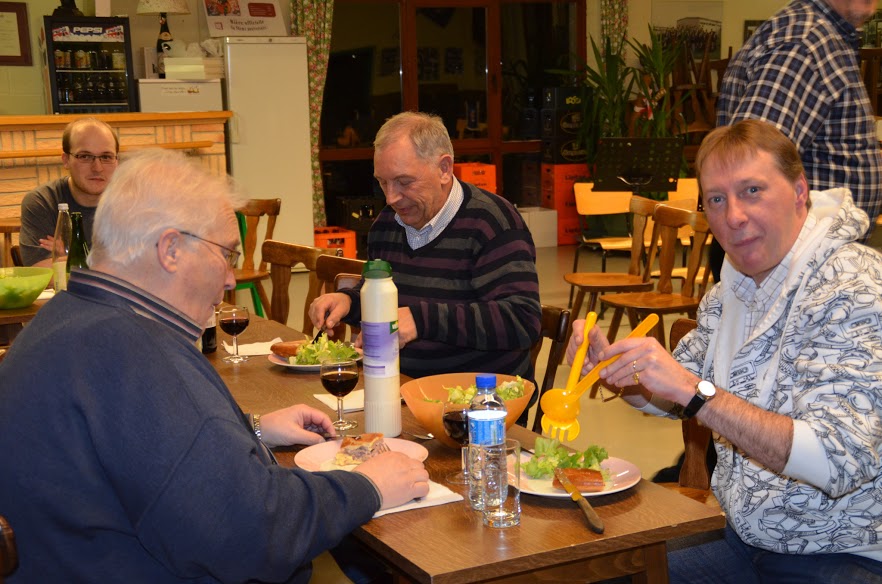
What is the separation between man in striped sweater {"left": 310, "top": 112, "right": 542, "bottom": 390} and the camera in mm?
2767

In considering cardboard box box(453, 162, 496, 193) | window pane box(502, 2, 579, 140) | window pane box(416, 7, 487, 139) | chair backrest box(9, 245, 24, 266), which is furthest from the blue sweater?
window pane box(502, 2, 579, 140)

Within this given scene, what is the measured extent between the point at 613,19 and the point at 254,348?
8536 mm

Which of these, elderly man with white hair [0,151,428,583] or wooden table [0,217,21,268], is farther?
wooden table [0,217,21,268]

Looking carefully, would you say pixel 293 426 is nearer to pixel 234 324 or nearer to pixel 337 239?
pixel 234 324

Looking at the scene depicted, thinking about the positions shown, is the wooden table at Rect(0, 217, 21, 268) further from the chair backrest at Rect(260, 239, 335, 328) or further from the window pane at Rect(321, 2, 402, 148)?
the window pane at Rect(321, 2, 402, 148)

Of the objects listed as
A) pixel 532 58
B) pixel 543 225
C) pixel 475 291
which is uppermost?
pixel 532 58

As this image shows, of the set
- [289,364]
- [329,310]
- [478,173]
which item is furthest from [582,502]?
[478,173]

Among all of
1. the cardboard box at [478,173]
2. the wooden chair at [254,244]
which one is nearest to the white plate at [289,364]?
the wooden chair at [254,244]

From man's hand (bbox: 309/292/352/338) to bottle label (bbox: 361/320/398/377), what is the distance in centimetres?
75

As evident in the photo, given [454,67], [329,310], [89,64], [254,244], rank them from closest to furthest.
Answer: [329,310], [254,244], [89,64], [454,67]

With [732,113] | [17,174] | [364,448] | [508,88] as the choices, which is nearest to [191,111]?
[17,174]

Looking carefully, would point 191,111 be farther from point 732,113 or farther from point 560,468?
point 560,468

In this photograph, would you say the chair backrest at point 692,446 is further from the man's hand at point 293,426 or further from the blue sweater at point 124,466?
the blue sweater at point 124,466

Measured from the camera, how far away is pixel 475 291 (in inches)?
111
